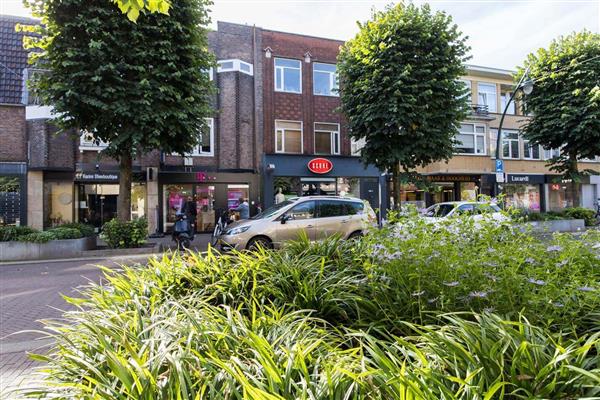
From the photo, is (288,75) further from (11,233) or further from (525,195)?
(525,195)

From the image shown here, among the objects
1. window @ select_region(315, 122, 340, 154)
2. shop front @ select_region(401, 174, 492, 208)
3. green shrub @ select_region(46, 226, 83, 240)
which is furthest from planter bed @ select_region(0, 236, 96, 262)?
shop front @ select_region(401, 174, 492, 208)

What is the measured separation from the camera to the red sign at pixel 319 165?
72.8 ft

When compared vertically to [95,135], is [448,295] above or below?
below

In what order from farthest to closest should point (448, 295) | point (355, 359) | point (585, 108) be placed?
1. point (585, 108)
2. point (448, 295)
3. point (355, 359)

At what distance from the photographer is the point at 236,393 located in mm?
1552

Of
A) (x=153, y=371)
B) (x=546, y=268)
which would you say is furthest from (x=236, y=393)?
(x=546, y=268)

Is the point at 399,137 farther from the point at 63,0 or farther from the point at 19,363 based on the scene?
the point at 19,363

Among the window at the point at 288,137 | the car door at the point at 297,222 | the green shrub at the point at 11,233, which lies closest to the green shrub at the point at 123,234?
the green shrub at the point at 11,233

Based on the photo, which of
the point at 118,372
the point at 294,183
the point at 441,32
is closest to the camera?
the point at 118,372

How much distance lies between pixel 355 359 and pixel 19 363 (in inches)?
153

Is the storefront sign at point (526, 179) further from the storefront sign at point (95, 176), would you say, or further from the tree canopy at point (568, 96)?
the storefront sign at point (95, 176)

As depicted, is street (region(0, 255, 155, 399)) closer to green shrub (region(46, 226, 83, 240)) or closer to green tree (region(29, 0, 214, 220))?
green shrub (region(46, 226, 83, 240))

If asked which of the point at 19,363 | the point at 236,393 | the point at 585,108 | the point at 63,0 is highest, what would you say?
the point at 63,0

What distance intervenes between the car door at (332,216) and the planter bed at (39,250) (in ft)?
25.1
